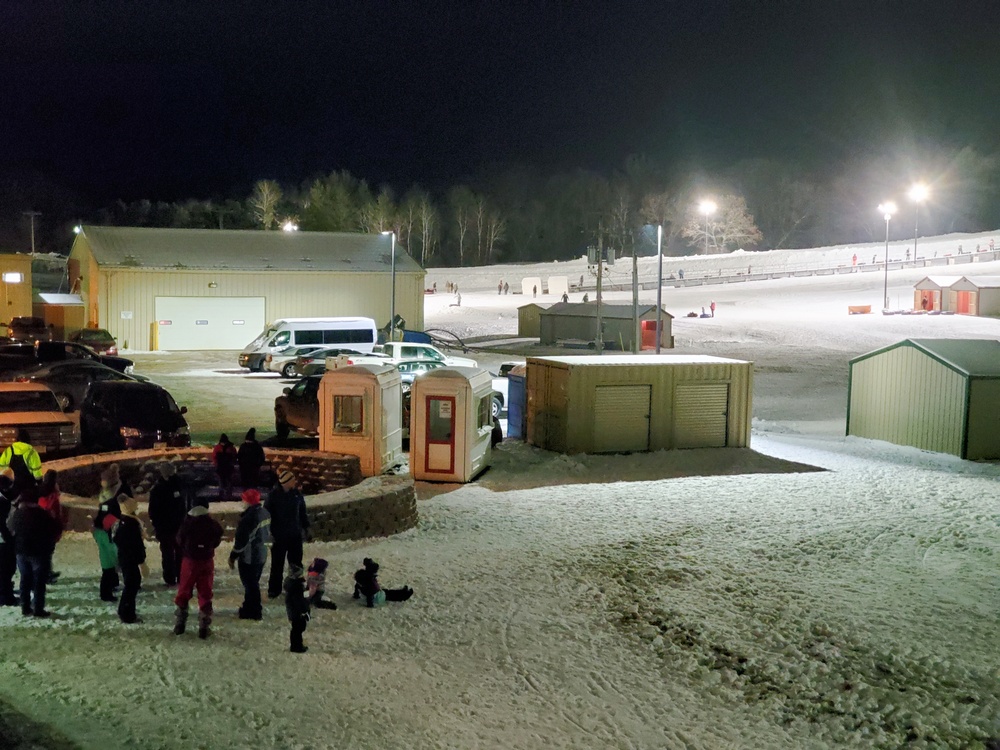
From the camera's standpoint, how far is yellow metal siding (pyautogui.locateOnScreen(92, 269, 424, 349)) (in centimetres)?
4431

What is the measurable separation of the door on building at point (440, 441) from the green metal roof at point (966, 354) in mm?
9484

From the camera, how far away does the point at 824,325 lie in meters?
53.7

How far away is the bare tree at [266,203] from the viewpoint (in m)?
107

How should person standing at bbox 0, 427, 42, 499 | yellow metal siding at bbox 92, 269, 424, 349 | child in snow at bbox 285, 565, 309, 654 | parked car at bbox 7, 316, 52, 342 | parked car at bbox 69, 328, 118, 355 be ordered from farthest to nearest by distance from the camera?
yellow metal siding at bbox 92, 269, 424, 349 → parked car at bbox 7, 316, 52, 342 → parked car at bbox 69, 328, 118, 355 → person standing at bbox 0, 427, 42, 499 → child in snow at bbox 285, 565, 309, 654

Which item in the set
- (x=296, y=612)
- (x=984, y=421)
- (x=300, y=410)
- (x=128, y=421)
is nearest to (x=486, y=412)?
(x=300, y=410)

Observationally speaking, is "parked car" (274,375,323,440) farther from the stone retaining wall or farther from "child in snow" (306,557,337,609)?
"child in snow" (306,557,337,609)

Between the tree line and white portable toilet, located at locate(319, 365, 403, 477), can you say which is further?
the tree line

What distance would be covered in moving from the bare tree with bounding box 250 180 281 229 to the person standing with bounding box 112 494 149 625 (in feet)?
326

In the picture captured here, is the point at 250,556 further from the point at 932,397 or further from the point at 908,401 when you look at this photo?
the point at 908,401

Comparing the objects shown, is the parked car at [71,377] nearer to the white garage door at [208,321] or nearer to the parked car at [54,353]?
the parked car at [54,353]

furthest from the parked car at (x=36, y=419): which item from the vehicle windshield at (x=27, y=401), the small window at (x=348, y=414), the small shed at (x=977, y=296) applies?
the small shed at (x=977, y=296)

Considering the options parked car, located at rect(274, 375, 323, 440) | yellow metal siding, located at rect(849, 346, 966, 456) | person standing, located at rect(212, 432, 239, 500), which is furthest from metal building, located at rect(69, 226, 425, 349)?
person standing, located at rect(212, 432, 239, 500)

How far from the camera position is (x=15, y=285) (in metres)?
50.4

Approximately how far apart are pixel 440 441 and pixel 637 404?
4.42 meters
